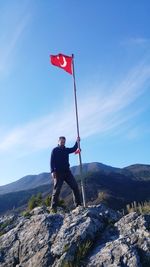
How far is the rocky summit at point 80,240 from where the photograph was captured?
10695 millimetres

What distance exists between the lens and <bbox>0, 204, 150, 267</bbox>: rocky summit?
10.7 meters

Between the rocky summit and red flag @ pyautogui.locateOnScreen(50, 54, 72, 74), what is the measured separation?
245 inches

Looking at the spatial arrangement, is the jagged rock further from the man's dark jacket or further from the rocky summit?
the man's dark jacket

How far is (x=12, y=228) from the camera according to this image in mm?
15008

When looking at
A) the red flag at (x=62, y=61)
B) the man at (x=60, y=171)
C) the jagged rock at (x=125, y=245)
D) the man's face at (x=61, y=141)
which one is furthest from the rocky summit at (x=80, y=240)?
the red flag at (x=62, y=61)

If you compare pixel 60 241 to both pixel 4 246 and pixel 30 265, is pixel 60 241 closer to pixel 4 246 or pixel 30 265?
pixel 30 265

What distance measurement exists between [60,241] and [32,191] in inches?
6131

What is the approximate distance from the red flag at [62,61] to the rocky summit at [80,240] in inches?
245

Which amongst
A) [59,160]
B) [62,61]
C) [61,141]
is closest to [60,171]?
[59,160]

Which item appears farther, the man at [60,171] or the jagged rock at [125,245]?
the man at [60,171]

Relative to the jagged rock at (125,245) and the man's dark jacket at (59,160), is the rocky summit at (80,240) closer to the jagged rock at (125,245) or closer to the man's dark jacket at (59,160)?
the jagged rock at (125,245)

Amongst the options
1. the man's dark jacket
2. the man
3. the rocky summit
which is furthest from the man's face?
the rocky summit

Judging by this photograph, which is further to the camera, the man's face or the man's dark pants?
the man's face

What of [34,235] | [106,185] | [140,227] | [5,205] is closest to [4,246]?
[34,235]
